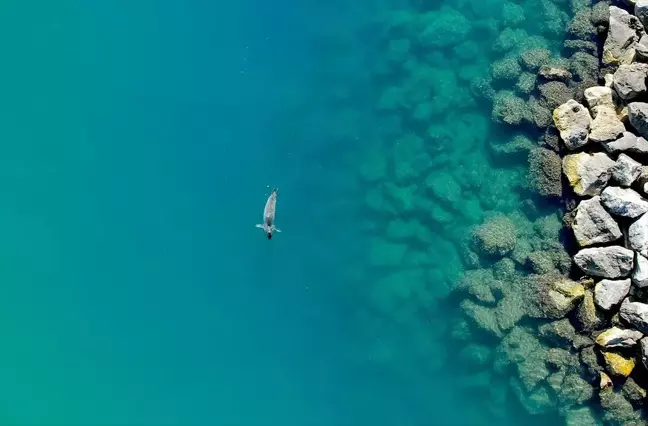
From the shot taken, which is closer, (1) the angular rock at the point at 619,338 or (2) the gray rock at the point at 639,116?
(1) the angular rock at the point at 619,338

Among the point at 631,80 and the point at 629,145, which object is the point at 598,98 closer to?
the point at 631,80

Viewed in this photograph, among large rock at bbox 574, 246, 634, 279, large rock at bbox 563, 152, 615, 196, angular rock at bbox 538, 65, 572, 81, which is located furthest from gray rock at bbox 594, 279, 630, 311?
angular rock at bbox 538, 65, 572, 81

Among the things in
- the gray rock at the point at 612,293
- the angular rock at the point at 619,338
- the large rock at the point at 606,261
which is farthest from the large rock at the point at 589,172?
the angular rock at the point at 619,338

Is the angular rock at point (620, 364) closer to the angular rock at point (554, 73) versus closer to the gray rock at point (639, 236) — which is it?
the gray rock at point (639, 236)

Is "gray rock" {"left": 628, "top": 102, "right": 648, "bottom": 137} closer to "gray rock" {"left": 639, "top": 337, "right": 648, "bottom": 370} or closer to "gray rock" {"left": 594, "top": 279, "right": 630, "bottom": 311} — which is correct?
"gray rock" {"left": 594, "top": 279, "right": 630, "bottom": 311}

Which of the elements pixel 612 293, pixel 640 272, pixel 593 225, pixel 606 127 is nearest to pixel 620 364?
pixel 612 293

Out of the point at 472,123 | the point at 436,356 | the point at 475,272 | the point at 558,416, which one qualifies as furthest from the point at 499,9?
the point at 558,416
